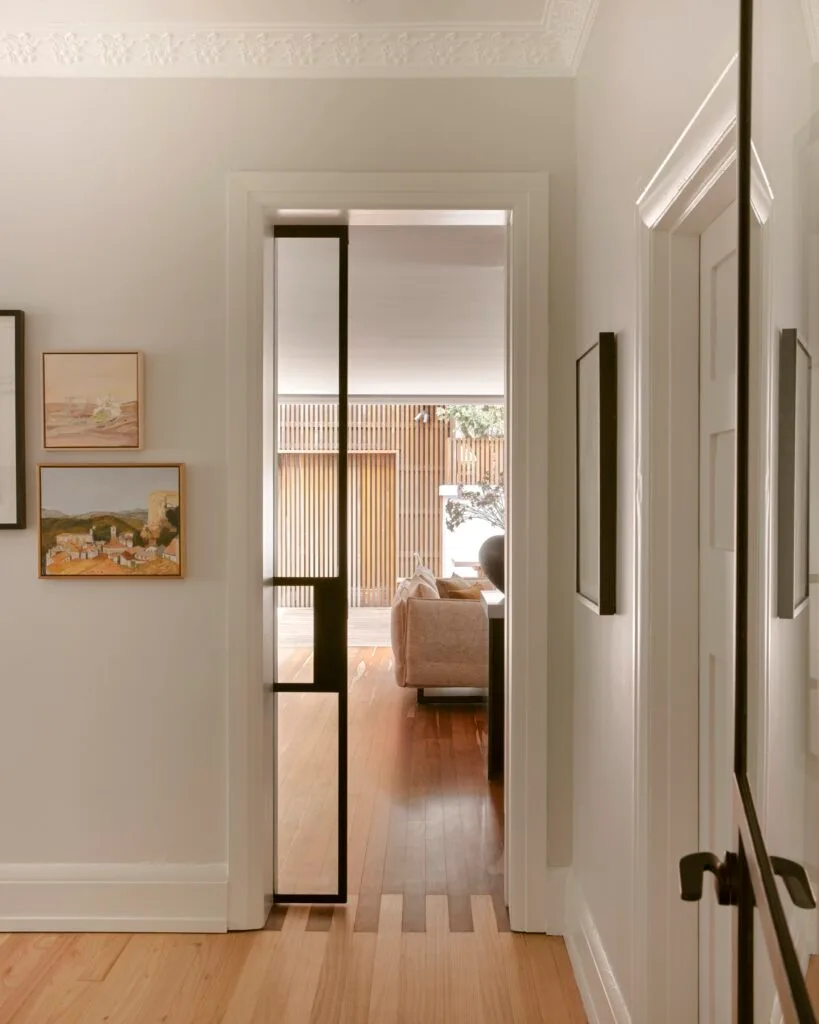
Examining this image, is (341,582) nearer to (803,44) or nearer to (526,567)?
(526,567)

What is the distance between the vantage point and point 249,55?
2.85 m

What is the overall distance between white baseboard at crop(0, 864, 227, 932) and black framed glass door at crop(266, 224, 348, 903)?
269mm

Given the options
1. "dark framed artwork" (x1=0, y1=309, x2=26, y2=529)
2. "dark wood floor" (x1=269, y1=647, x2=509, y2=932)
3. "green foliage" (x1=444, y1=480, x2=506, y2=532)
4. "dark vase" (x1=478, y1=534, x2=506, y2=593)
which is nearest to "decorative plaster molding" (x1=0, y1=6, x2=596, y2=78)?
"dark framed artwork" (x1=0, y1=309, x2=26, y2=529)

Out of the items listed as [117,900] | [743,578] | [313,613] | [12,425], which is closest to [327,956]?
[117,900]

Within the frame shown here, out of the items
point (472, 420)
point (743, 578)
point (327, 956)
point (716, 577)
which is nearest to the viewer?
point (743, 578)

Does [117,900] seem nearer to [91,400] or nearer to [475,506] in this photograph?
[91,400]

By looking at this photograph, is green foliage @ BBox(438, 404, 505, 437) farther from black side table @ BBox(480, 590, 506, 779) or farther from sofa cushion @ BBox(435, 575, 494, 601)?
black side table @ BBox(480, 590, 506, 779)

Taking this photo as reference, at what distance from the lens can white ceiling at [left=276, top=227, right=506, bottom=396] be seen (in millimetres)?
3057

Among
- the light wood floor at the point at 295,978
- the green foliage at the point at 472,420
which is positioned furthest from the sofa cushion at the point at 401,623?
the green foliage at the point at 472,420

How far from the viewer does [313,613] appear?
3.06 m

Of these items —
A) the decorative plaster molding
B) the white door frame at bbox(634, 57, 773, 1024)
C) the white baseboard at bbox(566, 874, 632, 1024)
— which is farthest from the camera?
the decorative plaster molding

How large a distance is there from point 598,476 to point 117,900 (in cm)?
210

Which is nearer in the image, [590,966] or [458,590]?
[590,966]

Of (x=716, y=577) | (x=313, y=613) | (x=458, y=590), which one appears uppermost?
(x=716, y=577)
